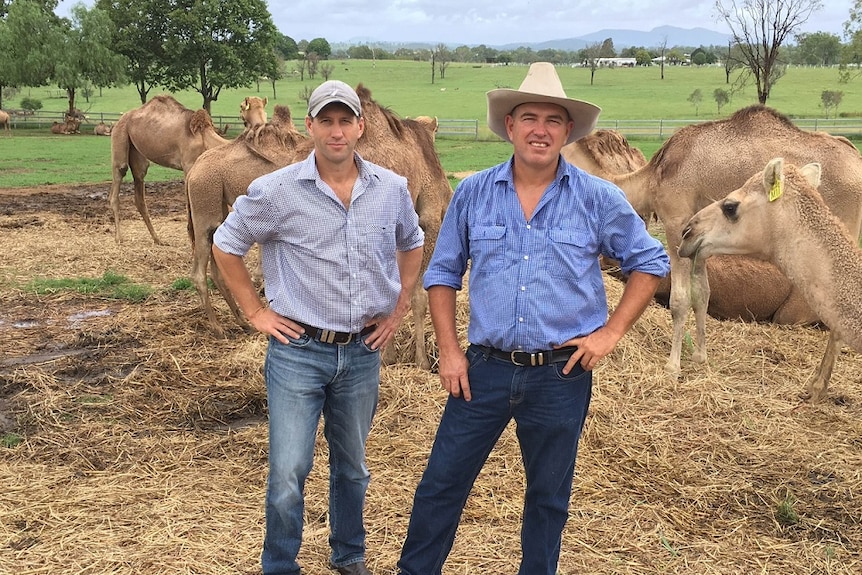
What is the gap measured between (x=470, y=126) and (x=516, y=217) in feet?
135

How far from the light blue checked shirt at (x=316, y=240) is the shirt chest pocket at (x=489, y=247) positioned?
0.56 m

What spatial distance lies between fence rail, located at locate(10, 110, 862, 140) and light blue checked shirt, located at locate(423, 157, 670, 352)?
103 feet

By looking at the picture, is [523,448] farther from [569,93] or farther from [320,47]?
[320,47]

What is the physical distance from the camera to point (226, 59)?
44.0 metres

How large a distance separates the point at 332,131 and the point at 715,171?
16.8 feet

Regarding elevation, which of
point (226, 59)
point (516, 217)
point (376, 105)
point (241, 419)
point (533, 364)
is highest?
point (226, 59)

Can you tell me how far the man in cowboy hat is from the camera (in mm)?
3121

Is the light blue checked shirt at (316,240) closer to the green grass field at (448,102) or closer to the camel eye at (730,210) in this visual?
the camel eye at (730,210)

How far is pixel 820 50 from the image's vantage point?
3752 inches

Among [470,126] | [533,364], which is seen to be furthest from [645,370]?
[470,126]

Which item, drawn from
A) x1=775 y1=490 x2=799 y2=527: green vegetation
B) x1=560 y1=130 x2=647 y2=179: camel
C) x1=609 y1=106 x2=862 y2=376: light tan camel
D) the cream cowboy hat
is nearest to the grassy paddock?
x1=560 y1=130 x2=647 y2=179: camel

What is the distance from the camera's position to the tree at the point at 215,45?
4394 centimetres

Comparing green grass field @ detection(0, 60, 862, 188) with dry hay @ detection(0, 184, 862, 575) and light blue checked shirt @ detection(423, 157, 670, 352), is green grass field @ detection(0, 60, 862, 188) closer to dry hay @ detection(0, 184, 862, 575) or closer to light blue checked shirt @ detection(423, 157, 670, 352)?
dry hay @ detection(0, 184, 862, 575)

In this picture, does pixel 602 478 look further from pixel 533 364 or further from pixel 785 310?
pixel 785 310
